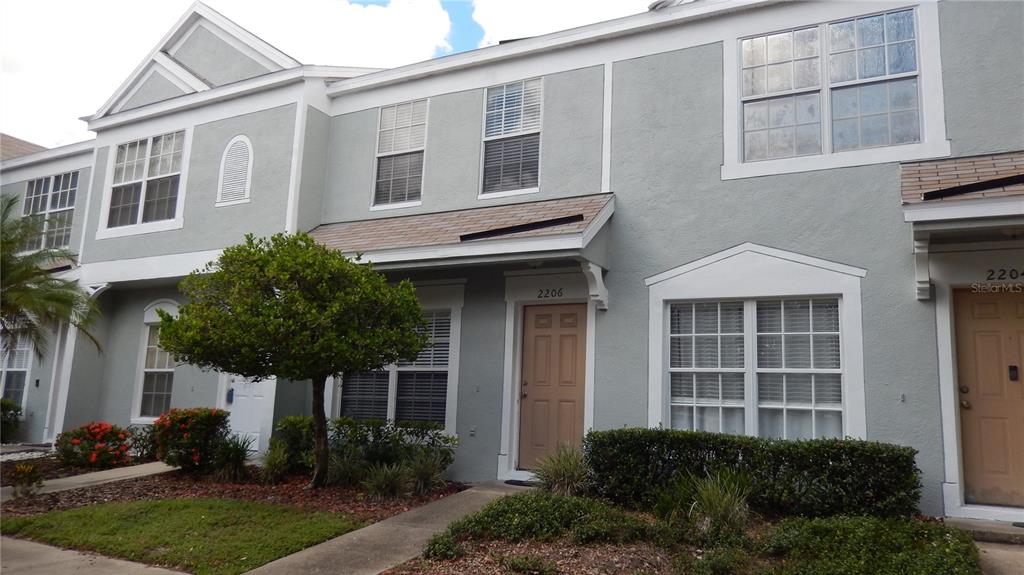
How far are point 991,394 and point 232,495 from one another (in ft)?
27.2

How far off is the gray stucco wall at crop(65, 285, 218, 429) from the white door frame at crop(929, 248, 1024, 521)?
442 inches

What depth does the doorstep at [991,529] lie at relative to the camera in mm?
6422

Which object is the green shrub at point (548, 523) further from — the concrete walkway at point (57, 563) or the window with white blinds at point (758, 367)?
the concrete walkway at point (57, 563)

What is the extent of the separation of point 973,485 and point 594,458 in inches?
146

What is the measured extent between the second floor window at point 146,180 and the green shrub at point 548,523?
29.4 ft

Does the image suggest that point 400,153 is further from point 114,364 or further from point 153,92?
point 114,364

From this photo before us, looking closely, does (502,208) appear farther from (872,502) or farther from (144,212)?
(144,212)

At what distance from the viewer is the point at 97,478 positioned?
32.5ft

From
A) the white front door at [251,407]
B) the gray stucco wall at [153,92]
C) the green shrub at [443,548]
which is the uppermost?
the gray stucco wall at [153,92]

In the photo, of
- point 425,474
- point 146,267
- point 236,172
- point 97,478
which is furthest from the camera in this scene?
point 146,267

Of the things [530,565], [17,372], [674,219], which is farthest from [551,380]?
[17,372]

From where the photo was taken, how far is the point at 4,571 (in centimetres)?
602

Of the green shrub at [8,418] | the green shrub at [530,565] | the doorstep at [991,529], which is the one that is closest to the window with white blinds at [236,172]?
the green shrub at [8,418]

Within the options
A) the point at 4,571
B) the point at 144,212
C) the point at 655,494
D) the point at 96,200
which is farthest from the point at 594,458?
the point at 96,200
